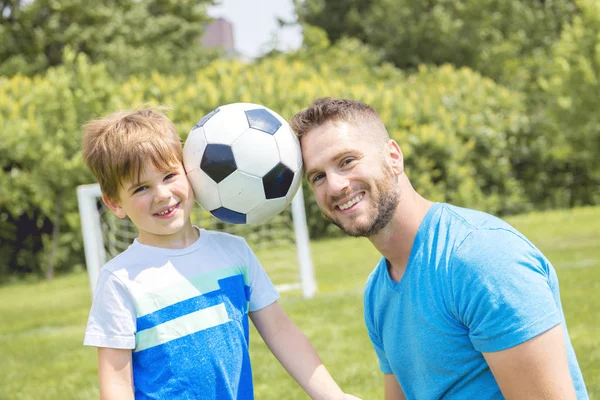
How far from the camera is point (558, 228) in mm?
12453

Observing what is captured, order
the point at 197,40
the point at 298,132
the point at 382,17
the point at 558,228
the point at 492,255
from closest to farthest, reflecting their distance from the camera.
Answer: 1. the point at 492,255
2. the point at 298,132
3. the point at 558,228
4. the point at 197,40
5. the point at 382,17

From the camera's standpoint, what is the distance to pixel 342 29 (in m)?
29.2

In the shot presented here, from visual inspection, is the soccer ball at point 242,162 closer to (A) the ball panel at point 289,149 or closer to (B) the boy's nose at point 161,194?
(A) the ball panel at point 289,149

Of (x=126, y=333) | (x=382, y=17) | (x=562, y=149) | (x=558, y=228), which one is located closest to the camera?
(x=126, y=333)

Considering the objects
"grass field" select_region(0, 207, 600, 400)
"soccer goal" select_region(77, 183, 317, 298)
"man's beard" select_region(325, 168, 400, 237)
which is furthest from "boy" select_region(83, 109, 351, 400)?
"soccer goal" select_region(77, 183, 317, 298)

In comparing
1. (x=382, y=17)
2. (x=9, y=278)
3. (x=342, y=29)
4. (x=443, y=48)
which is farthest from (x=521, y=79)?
(x=9, y=278)

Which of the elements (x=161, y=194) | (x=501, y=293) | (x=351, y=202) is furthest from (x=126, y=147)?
(x=501, y=293)

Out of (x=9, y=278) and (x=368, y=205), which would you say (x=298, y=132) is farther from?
(x=9, y=278)

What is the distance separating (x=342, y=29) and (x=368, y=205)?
2785 cm

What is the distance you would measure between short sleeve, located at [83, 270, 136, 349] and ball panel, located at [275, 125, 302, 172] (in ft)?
2.42

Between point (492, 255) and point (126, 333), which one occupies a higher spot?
point (492, 255)

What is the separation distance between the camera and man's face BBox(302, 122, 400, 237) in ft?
7.77

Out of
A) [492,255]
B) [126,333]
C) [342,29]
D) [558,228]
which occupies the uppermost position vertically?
[492,255]

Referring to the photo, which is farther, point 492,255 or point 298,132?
point 298,132
